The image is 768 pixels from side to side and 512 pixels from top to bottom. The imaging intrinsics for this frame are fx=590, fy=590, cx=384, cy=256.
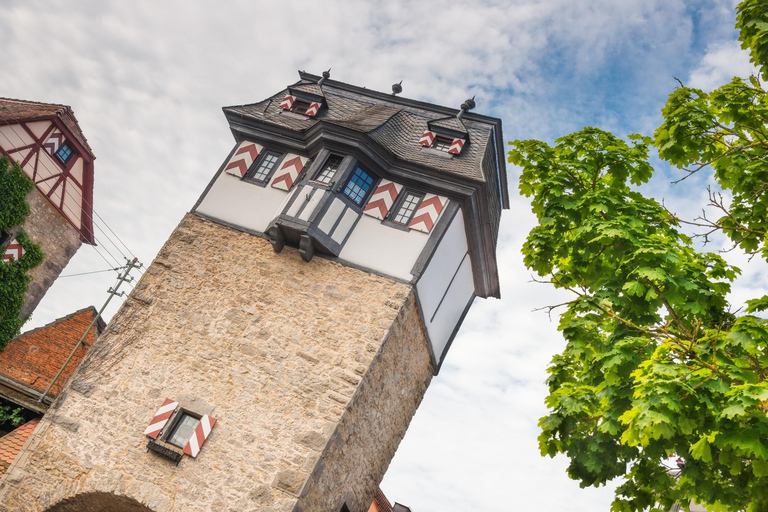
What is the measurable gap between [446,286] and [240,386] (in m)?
4.98

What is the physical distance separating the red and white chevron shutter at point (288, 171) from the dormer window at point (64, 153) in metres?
11.0

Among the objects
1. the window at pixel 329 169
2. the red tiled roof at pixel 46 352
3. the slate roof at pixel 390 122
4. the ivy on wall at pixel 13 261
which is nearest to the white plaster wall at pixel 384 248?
the window at pixel 329 169

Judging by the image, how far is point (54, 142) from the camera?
752 inches

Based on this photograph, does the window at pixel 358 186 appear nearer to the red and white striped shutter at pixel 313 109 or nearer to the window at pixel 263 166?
the window at pixel 263 166

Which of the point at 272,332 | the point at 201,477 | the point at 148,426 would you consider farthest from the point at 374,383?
the point at 148,426

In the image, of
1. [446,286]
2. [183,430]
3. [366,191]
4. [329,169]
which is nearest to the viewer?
[183,430]

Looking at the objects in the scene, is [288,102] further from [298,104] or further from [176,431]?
[176,431]

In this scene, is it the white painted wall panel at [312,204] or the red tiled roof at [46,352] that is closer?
the white painted wall panel at [312,204]

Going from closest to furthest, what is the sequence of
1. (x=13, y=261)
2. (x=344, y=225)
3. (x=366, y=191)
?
1. (x=344, y=225)
2. (x=366, y=191)
3. (x=13, y=261)

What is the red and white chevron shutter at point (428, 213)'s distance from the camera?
1159cm

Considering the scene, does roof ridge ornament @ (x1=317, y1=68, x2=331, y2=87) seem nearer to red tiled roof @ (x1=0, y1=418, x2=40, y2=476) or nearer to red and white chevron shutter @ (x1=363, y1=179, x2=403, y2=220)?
red and white chevron shutter @ (x1=363, y1=179, x2=403, y2=220)

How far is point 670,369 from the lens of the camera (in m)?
4.61

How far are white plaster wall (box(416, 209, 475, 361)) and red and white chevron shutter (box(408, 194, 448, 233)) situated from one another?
40 centimetres

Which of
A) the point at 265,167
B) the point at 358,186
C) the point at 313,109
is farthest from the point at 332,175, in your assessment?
the point at 313,109
